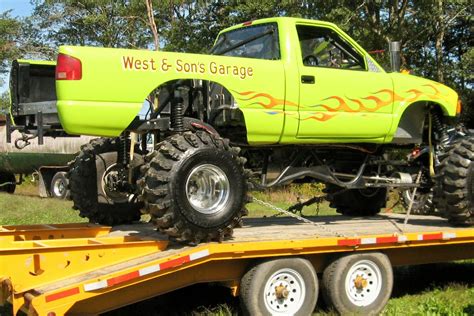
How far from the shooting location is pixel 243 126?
6.81 metres

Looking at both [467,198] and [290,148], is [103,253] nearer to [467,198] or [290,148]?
[290,148]

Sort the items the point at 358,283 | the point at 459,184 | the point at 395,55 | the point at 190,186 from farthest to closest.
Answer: the point at 395,55 < the point at 459,184 < the point at 358,283 < the point at 190,186

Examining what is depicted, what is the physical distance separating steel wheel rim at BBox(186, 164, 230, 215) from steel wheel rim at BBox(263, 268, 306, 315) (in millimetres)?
805

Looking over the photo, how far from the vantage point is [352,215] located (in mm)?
9391

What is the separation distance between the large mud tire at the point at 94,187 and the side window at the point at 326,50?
96.2 inches

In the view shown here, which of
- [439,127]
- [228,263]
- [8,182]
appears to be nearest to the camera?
[228,263]

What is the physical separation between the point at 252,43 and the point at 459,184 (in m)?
2.81

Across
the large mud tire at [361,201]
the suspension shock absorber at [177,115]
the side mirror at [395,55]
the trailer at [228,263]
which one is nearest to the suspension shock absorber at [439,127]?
the side mirror at [395,55]

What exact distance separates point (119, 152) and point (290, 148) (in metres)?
1.88

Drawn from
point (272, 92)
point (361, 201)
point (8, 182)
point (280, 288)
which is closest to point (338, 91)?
point (272, 92)

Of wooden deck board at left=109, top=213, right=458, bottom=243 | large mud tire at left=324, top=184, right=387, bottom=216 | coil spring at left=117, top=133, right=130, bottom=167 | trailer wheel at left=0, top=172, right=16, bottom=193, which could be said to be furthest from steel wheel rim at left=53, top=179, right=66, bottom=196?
coil spring at left=117, top=133, right=130, bottom=167

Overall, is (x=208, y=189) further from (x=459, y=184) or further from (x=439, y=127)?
(x=439, y=127)

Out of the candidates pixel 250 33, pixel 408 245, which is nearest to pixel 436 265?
pixel 408 245

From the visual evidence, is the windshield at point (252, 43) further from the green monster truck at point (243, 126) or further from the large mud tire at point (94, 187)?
the large mud tire at point (94, 187)
